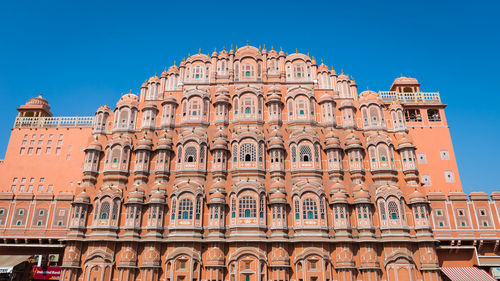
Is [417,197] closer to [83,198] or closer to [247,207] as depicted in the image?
[247,207]

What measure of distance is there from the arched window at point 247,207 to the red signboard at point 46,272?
64.0ft

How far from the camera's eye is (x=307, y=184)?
32438 mm

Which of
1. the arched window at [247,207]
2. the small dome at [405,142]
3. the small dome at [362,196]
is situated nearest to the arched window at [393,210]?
the small dome at [362,196]

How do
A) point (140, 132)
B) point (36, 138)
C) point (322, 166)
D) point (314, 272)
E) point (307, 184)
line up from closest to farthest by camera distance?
point (314, 272) < point (307, 184) < point (322, 166) < point (140, 132) < point (36, 138)

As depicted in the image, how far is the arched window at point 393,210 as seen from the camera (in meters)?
31.9

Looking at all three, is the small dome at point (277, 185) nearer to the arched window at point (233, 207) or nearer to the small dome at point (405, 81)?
the arched window at point (233, 207)

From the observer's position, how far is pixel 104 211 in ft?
107

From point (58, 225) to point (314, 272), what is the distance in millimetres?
25239

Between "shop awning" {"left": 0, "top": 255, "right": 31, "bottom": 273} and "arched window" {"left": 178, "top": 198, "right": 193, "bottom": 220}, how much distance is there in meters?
16.6

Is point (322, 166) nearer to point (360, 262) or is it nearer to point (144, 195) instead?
point (360, 262)

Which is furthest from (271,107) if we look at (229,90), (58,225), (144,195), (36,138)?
(36,138)

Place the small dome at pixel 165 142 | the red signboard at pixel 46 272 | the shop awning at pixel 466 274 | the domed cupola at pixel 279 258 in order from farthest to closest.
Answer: the small dome at pixel 165 142
the red signboard at pixel 46 272
the shop awning at pixel 466 274
the domed cupola at pixel 279 258

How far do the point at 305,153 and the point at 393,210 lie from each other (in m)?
9.60

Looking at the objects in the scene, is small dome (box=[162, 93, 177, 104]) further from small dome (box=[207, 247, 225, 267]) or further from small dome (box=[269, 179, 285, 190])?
small dome (box=[207, 247, 225, 267])
